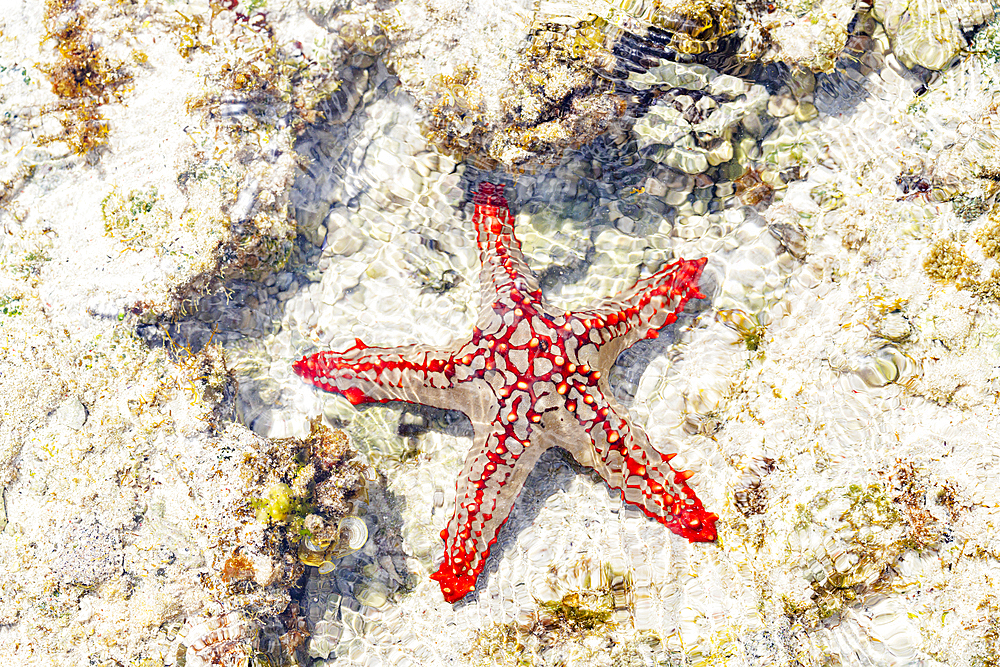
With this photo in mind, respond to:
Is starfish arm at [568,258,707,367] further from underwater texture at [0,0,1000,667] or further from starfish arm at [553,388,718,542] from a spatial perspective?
starfish arm at [553,388,718,542]

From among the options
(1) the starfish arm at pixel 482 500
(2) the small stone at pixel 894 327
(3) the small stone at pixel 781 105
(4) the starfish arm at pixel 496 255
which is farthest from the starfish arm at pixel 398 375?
(3) the small stone at pixel 781 105

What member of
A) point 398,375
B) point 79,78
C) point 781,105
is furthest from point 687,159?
point 79,78

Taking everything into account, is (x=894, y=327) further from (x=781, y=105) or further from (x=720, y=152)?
(x=781, y=105)

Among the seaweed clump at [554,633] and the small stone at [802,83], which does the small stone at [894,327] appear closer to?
the small stone at [802,83]

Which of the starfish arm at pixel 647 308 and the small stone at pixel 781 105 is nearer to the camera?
the starfish arm at pixel 647 308

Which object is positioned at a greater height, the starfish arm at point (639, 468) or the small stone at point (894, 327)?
the small stone at point (894, 327)

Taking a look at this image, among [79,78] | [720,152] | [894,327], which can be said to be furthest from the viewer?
[720,152]

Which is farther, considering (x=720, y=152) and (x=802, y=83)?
(x=720, y=152)
